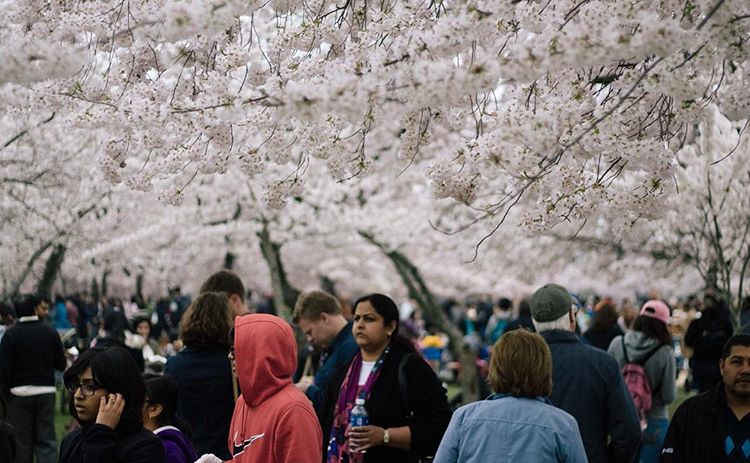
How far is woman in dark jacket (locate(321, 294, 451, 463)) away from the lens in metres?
4.96

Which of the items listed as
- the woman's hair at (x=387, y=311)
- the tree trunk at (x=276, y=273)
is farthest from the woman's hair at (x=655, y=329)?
the tree trunk at (x=276, y=273)

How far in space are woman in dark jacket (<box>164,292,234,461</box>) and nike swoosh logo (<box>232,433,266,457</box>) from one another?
3.79 feet

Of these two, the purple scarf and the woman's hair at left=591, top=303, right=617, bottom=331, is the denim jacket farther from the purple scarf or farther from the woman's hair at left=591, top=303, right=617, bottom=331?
the woman's hair at left=591, top=303, right=617, bottom=331

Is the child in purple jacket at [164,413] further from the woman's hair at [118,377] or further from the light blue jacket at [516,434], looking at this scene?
the light blue jacket at [516,434]

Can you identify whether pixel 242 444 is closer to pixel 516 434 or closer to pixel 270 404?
pixel 270 404

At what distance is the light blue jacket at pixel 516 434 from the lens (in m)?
3.71

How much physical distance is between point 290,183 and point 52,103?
1.53 metres

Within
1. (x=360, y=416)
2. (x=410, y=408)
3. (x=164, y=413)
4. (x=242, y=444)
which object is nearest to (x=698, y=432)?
(x=410, y=408)

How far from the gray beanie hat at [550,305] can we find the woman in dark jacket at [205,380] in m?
1.81

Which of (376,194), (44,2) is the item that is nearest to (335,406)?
(44,2)

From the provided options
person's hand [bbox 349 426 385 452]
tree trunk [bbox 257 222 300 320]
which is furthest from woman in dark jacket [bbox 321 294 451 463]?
tree trunk [bbox 257 222 300 320]

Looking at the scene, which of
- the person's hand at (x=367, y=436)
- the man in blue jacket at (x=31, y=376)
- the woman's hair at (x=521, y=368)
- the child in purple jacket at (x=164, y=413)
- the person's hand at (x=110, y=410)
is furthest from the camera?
the man in blue jacket at (x=31, y=376)

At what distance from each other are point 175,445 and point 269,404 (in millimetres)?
482

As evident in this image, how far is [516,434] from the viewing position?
147 inches
